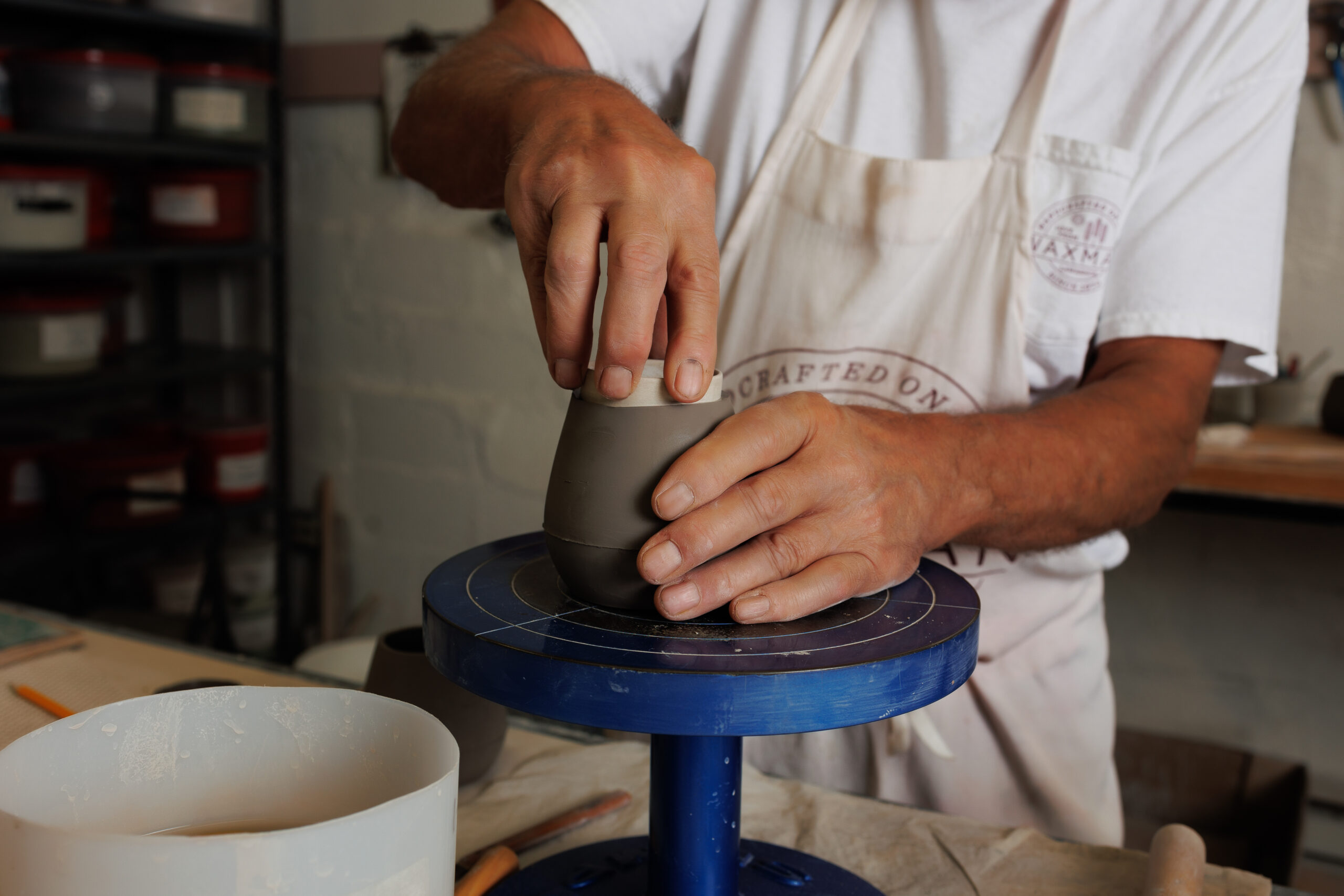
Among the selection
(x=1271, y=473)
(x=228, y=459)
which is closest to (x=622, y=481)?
(x=1271, y=473)

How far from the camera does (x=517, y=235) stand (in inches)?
28.6

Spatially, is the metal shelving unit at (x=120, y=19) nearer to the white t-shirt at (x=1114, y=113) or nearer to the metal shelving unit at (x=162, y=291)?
the metal shelving unit at (x=162, y=291)

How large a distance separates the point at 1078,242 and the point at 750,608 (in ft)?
1.97

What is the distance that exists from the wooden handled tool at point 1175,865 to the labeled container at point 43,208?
2.38 m

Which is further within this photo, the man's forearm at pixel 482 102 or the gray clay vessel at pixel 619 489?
the man's forearm at pixel 482 102

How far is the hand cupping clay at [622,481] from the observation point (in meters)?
0.64

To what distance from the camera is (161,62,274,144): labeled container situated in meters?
2.52

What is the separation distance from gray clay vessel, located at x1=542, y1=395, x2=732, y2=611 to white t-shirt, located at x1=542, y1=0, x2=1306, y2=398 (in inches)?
21.6

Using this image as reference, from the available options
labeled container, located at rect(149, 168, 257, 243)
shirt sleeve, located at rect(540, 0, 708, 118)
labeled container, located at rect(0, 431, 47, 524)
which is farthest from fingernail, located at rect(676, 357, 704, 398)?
labeled container, located at rect(149, 168, 257, 243)

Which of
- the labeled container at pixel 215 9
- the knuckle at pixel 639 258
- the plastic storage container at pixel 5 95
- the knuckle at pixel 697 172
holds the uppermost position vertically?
the labeled container at pixel 215 9

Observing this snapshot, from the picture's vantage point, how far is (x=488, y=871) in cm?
68

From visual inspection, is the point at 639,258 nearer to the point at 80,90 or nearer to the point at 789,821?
the point at 789,821

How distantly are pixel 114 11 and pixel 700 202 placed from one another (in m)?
2.24

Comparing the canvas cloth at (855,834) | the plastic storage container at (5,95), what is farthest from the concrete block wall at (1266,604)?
the plastic storage container at (5,95)
